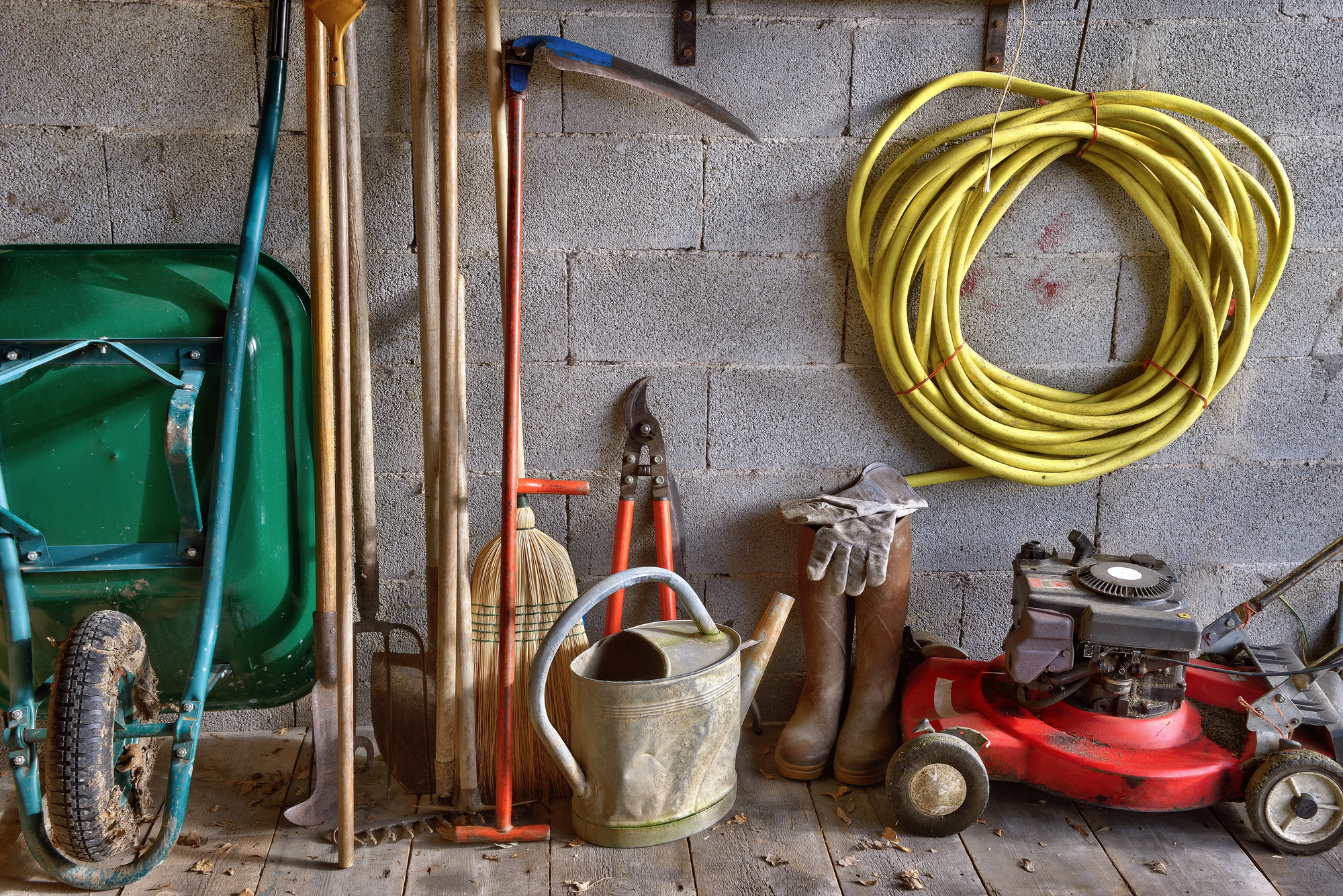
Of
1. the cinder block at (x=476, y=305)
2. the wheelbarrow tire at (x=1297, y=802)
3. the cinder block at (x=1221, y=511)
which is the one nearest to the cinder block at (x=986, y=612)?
the cinder block at (x=1221, y=511)

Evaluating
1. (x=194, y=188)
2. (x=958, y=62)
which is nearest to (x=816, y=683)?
(x=958, y=62)

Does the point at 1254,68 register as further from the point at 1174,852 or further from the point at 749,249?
A: the point at 1174,852

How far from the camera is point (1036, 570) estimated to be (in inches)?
88.4

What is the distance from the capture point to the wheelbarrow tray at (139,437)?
79.0 inches

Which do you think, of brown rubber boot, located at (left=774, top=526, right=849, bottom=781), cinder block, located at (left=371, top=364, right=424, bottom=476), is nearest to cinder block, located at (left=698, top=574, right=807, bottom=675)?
brown rubber boot, located at (left=774, top=526, right=849, bottom=781)

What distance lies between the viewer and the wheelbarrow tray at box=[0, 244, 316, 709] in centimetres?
201

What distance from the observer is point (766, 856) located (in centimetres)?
205

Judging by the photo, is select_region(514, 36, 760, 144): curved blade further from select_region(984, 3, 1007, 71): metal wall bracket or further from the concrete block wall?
select_region(984, 3, 1007, 71): metal wall bracket

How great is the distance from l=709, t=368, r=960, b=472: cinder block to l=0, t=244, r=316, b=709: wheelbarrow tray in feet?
3.38

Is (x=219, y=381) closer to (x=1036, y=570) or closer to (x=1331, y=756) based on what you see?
(x=1036, y=570)

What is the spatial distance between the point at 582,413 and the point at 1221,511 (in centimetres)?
176

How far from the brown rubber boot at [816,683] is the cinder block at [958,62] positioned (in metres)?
1.07

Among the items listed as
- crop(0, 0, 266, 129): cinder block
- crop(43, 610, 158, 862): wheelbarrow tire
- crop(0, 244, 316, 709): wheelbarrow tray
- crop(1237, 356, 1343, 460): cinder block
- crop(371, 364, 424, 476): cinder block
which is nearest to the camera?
crop(43, 610, 158, 862): wheelbarrow tire

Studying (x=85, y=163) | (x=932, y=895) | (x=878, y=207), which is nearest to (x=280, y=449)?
(x=85, y=163)
